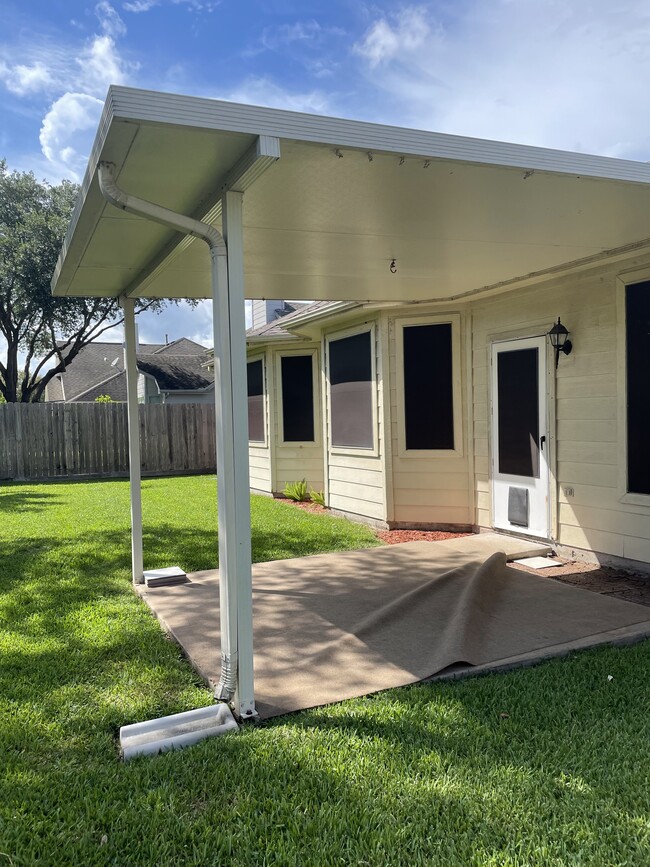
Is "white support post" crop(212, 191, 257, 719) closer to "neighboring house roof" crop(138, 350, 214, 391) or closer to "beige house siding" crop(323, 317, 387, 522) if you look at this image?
"beige house siding" crop(323, 317, 387, 522)

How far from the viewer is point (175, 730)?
271cm

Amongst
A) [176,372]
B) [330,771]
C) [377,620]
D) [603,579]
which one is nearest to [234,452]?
[330,771]

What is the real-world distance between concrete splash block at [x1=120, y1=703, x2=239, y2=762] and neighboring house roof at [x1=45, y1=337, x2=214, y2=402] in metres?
18.9

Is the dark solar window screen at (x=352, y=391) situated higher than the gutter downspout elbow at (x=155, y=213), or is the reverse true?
the gutter downspout elbow at (x=155, y=213)

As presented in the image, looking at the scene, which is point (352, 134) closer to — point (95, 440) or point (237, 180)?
point (237, 180)

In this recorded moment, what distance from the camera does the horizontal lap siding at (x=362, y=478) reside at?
767 cm

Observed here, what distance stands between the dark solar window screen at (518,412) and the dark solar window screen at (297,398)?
4.34 m

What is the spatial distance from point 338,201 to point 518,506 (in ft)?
13.8

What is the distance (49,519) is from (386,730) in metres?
6.73

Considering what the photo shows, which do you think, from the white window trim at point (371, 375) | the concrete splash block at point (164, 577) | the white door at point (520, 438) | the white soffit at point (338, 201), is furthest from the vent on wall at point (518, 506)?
the concrete splash block at point (164, 577)

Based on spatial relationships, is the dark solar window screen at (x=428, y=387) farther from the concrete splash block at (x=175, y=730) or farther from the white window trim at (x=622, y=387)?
the concrete splash block at (x=175, y=730)

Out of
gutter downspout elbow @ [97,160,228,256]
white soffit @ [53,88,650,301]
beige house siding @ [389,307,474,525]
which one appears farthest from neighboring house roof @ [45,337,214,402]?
gutter downspout elbow @ [97,160,228,256]

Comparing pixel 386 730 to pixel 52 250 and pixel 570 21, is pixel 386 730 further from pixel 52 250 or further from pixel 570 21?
pixel 52 250

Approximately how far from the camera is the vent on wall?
21.1 feet
